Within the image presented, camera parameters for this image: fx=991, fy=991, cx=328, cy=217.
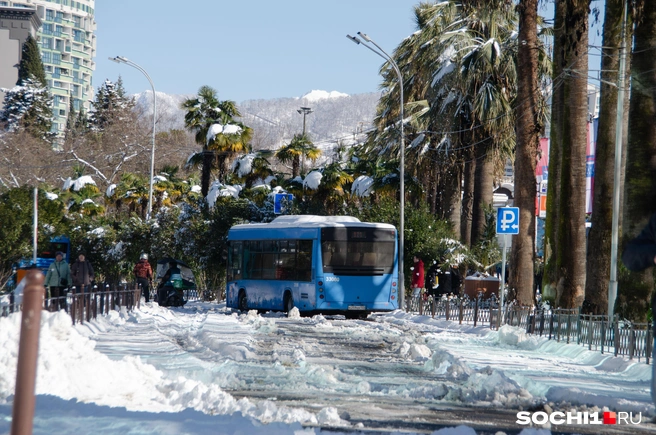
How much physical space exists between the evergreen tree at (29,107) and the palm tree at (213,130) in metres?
55.7

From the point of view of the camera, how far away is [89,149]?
3541 inches

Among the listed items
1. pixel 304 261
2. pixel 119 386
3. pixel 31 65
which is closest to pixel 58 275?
pixel 304 261

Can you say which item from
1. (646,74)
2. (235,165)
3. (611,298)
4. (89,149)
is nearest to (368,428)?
(646,74)

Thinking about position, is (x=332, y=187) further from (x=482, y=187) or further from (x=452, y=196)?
(x=482, y=187)

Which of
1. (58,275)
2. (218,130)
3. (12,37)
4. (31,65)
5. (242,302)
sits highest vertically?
(12,37)

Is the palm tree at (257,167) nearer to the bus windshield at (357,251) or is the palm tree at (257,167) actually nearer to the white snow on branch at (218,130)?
the white snow on branch at (218,130)

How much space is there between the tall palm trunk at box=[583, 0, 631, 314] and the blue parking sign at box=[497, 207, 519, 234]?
2.16m

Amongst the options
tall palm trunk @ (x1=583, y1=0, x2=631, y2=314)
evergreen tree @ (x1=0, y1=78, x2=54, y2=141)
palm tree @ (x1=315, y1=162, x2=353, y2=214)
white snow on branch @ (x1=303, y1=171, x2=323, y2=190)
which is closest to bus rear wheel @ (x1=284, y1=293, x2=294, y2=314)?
tall palm trunk @ (x1=583, y1=0, x2=631, y2=314)

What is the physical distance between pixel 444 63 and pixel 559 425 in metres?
33.4

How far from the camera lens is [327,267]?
29.6 metres

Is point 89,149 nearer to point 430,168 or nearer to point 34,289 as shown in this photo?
point 430,168

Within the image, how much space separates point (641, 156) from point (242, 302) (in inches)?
682

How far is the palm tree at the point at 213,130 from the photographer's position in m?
54.0

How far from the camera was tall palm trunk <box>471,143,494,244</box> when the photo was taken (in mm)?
39625
